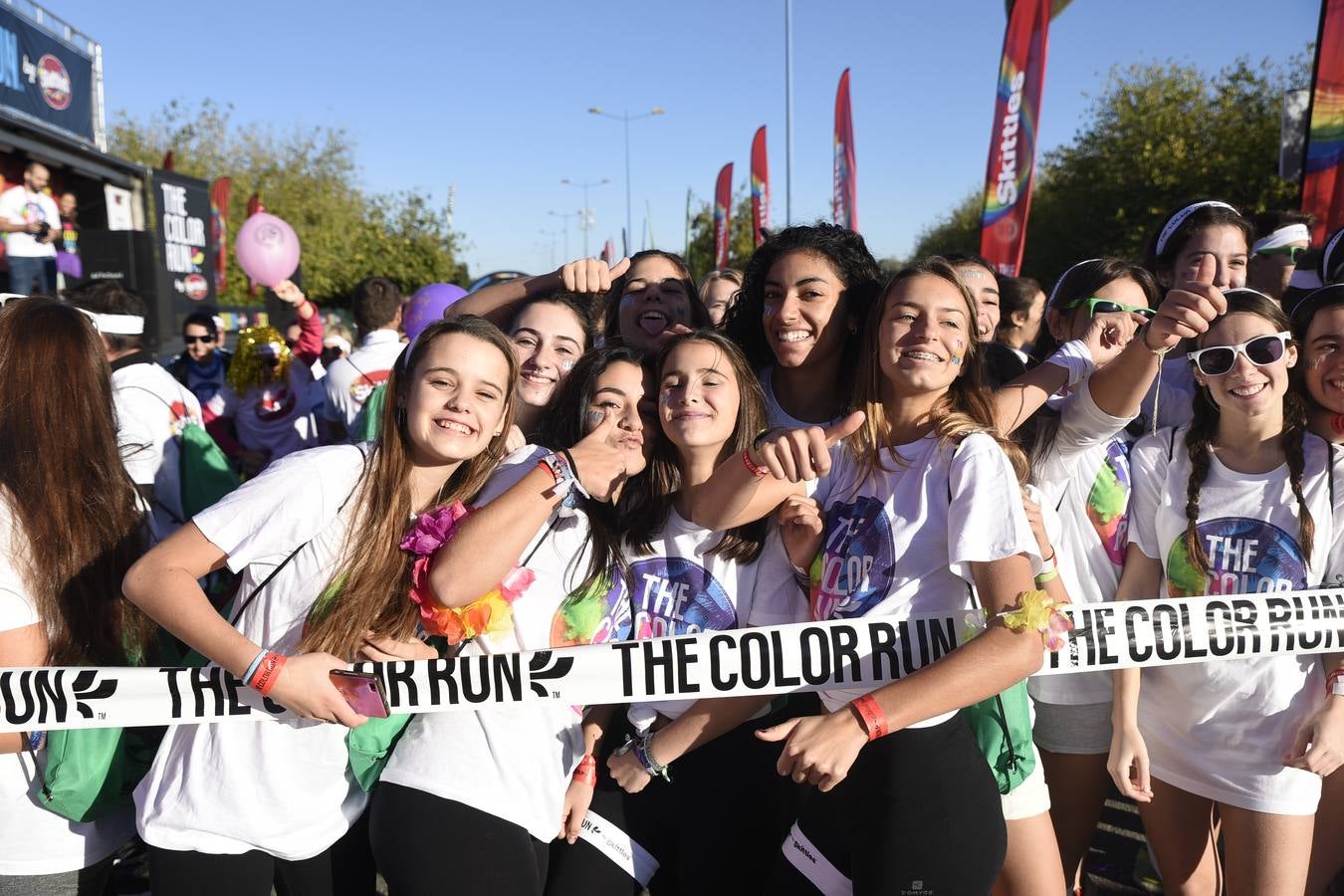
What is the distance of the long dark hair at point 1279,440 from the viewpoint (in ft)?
8.10

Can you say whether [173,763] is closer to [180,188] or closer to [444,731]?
[444,731]

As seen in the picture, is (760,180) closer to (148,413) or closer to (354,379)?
(354,379)

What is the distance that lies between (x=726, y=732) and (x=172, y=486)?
322cm

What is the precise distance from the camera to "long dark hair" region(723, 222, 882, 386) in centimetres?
286

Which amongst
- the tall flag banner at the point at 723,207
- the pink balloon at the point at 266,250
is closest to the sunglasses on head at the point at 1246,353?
the pink balloon at the point at 266,250

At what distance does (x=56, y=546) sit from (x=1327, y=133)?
7268mm

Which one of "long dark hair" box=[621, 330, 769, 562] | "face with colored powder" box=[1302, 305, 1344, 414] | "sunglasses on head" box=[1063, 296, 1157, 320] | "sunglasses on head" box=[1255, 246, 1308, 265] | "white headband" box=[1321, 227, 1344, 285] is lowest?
"long dark hair" box=[621, 330, 769, 562]

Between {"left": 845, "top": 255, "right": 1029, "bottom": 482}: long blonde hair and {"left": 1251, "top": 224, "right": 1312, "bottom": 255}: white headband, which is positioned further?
{"left": 1251, "top": 224, "right": 1312, "bottom": 255}: white headband

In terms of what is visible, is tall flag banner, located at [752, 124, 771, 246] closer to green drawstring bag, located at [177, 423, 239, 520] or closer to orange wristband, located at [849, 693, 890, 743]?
green drawstring bag, located at [177, 423, 239, 520]

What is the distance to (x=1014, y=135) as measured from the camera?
9.03 m

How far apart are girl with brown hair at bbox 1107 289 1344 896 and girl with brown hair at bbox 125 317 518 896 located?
1953mm

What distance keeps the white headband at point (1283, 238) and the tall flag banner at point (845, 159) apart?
34.5ft

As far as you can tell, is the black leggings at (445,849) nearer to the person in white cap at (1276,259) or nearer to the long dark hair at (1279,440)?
the long dark hair at (1279,440)

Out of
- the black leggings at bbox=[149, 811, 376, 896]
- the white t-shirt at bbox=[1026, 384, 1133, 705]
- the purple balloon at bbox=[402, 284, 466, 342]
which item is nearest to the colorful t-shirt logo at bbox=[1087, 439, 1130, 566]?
the white t-shirt at bbox=[1026, 384, 1133, 705]
